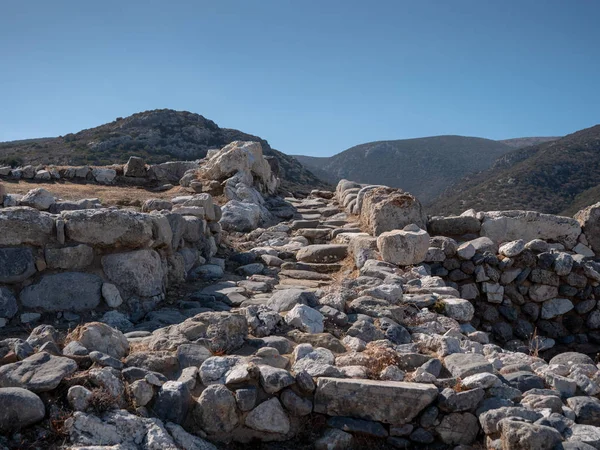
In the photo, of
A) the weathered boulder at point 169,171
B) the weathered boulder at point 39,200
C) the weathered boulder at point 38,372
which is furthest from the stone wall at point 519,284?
the weathered boulder at point 169,171

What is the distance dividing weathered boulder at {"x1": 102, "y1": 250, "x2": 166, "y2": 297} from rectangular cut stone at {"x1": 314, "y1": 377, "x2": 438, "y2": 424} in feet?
8.12

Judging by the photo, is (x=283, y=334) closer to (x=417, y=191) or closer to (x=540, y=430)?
(x=540, y=430)

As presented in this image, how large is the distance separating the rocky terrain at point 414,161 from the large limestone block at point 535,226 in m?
46.1

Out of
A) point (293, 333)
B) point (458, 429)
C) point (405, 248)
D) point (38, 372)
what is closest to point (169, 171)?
point (405, 248)

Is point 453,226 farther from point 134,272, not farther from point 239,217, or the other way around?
point 134,272

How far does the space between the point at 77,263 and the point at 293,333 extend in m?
2.19

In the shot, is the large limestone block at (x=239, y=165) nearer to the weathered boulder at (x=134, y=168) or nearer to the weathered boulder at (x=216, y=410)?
the weathered boulder at (x=134, y=168)

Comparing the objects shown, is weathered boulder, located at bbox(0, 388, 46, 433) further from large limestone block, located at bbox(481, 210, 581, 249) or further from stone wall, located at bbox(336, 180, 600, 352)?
large limestone block, located at bbox(481, 210, 581, 249)

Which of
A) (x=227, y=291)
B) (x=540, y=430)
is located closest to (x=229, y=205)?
(x=227, y=291)

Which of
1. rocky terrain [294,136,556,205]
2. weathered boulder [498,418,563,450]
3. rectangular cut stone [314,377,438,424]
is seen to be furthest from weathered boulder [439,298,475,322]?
rocky terrain [294,136,556,205]

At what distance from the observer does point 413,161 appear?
69812mm

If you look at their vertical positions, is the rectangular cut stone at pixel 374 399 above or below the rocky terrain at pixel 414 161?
below

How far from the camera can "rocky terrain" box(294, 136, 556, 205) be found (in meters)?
62.2

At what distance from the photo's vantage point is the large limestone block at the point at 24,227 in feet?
16.0
